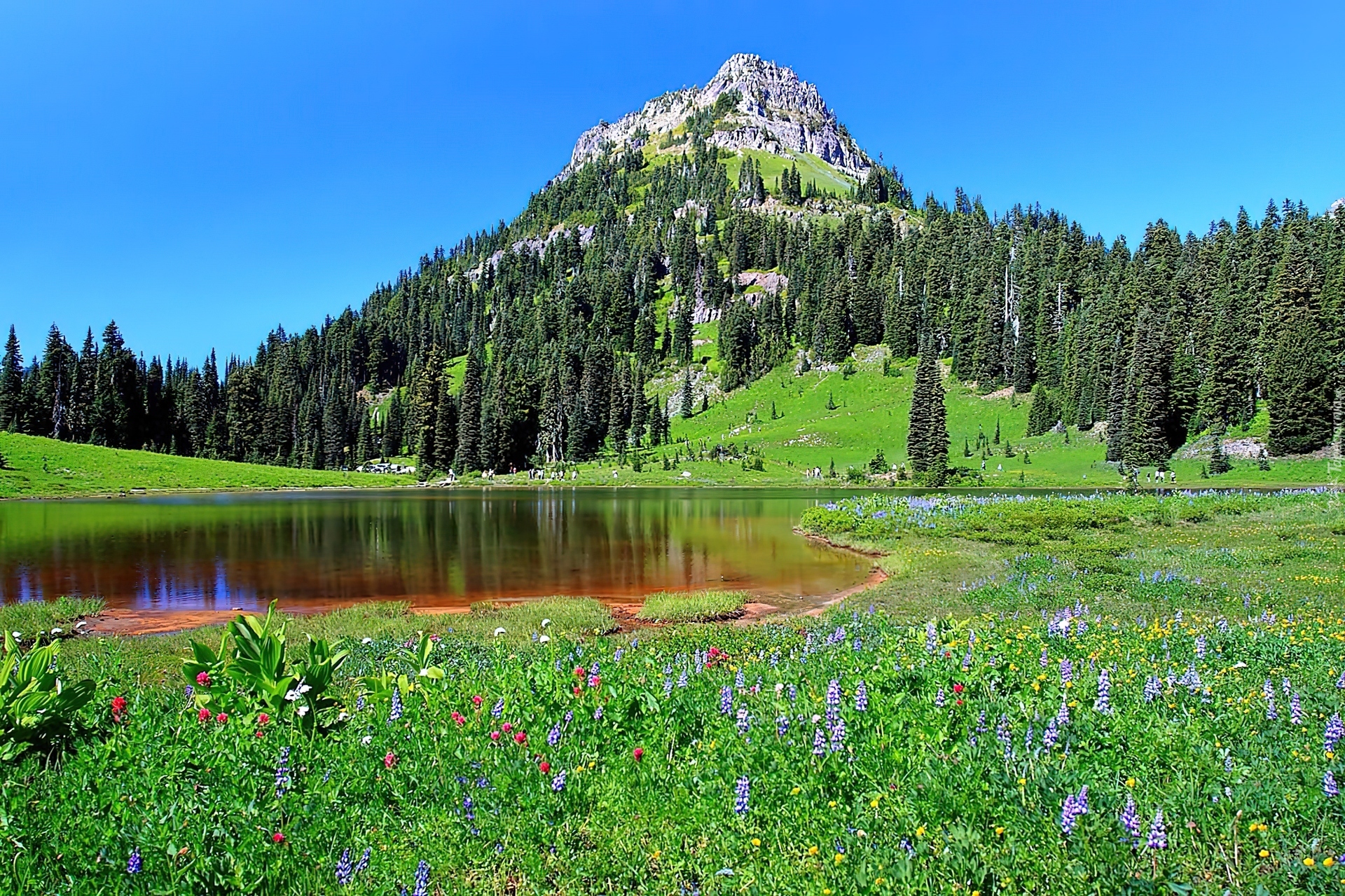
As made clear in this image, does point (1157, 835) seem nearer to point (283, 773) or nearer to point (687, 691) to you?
point (687, 691)

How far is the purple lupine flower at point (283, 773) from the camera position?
484 cm

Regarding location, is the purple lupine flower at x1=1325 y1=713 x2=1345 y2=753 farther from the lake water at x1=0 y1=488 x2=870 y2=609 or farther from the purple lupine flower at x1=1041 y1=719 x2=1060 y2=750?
the lake water at x1=0 y1=488 x2=870 y2=609

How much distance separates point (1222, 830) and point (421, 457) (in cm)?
11934

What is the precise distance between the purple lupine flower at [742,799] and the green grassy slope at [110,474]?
90.0 m

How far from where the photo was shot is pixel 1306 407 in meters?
72.9

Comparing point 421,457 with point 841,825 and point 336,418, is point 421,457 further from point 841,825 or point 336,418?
point 841,825

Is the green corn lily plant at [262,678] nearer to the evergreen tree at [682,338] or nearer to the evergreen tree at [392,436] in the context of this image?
the evergreen tree at [392,436]

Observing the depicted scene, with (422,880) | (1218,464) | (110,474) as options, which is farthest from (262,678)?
(110,474)

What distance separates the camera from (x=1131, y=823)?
3916 millimetres

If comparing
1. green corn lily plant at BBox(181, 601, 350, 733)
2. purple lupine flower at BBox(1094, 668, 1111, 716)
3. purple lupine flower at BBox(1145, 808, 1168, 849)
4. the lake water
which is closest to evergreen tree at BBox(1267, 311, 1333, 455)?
the lake water

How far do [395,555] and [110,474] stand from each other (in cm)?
7247

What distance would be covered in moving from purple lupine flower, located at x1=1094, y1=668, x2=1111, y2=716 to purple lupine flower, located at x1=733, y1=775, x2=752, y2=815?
317 cm

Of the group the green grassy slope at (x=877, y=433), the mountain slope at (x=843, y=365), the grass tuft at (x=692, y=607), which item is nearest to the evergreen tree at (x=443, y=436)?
the mountain slope at (x=843, y=365)

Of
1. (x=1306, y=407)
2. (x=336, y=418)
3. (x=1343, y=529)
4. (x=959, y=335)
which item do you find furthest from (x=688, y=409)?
(x=1343, y=529)
